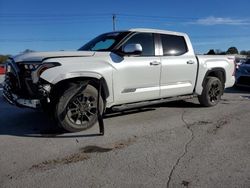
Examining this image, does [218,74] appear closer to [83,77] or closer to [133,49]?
[133,49]

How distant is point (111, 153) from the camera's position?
446 cm

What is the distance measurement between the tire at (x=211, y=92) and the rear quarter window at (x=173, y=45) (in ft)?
3.85

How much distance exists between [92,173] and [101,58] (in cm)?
248

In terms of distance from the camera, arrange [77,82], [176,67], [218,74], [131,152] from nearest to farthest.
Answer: [131,152], [77,82], [176,67], [218,74]

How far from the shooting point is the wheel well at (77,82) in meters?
5.21

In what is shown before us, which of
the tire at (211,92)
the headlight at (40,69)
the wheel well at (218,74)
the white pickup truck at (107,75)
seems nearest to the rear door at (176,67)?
the white pickup truck at (107,75)

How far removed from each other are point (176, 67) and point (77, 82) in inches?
97.8

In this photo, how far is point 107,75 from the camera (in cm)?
565

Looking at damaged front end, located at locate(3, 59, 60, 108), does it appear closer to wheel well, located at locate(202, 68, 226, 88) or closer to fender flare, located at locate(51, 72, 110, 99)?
fender flare, located at locate(51, 72, 110, 99)

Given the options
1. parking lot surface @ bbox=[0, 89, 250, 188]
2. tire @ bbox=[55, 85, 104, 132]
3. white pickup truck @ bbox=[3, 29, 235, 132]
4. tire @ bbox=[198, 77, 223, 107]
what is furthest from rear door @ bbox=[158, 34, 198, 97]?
tire @ bbox=[55, 85, 104, 132]

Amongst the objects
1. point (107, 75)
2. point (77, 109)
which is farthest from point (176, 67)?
point (77, 109)

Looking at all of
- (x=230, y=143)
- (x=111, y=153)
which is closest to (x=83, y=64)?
(x=111, y=153)

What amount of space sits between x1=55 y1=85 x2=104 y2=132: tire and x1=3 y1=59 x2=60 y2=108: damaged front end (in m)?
0.33

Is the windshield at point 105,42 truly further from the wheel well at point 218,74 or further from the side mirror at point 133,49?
the wheel well at point 218,74
